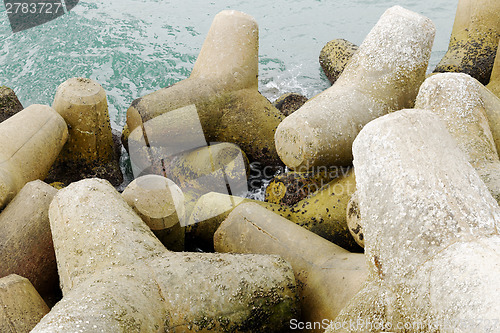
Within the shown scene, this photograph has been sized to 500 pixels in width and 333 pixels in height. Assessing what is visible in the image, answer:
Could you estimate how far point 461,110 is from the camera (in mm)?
2604

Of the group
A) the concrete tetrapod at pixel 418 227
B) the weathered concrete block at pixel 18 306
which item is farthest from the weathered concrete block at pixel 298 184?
the weathered concrete block at pixel 18 306

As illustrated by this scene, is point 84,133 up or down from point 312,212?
up

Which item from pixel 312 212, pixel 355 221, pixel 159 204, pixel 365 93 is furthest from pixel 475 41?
pixel 159 204

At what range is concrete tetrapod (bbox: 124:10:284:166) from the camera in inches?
139

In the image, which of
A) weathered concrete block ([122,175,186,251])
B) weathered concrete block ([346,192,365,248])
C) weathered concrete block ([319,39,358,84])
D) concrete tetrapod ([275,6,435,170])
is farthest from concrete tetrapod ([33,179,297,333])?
weathered concrete block ([319,39,358,84])

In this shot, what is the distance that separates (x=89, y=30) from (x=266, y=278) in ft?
16.2

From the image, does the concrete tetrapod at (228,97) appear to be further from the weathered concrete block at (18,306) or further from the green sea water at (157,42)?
the weathered concrete block at (18,306)

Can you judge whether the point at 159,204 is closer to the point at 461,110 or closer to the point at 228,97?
the point at 228,97

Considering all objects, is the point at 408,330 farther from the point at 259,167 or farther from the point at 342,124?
the point at 259,167

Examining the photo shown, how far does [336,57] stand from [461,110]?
2571 mm

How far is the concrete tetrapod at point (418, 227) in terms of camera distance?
1438 mm

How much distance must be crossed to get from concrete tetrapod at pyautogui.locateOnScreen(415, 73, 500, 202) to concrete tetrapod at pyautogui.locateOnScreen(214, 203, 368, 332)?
889 millimetres

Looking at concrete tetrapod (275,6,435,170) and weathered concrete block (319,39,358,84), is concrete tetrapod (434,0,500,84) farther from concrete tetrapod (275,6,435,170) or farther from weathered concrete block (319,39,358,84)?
concrete tetrapod (275,6,435,170)

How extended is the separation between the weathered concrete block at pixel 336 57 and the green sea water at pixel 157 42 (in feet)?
0.69
